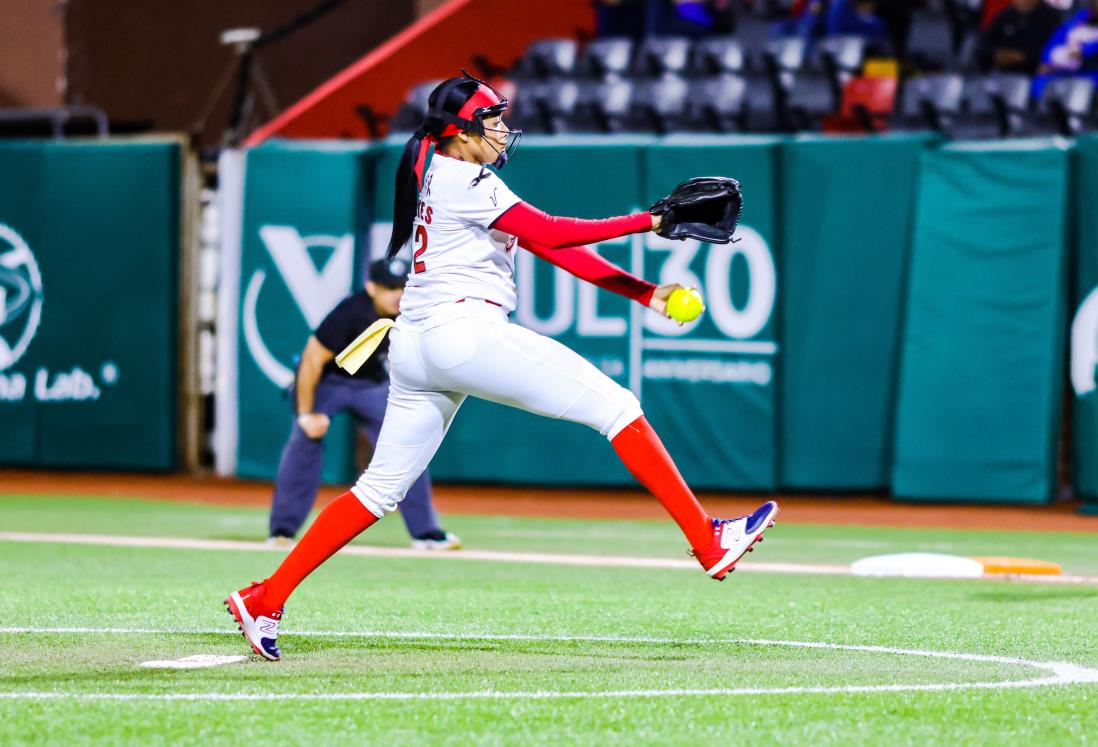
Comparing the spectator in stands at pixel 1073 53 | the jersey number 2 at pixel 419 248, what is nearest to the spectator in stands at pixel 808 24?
the spectator in stands at pixel 1073 53

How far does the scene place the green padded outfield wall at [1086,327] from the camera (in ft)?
44.8

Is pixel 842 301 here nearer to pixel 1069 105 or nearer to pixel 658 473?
pixel 1069 105

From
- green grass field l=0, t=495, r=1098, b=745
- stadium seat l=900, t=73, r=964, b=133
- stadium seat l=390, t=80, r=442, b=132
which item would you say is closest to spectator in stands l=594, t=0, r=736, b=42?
stadium seat l=390, t=80, r=442, b=132

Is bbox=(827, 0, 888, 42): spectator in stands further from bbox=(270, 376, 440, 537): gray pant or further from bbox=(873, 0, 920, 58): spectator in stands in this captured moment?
bbox=(270, 376, 440, 537): gray pant

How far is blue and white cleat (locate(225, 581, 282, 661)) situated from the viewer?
19.3 feet

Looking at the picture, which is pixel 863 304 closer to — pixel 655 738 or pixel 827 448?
pixel 827 448

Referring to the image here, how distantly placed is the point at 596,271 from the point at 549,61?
1220 centimetres

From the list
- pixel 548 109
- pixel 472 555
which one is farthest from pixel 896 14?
pixel 472 555

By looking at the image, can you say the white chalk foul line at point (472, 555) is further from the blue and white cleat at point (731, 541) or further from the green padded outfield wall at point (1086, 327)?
the green padded outfield wall at point (1086, 327)

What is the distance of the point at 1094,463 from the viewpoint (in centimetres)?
1368

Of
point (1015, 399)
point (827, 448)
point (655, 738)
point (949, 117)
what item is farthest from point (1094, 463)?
point (655, 738)

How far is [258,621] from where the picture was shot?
5.91 m

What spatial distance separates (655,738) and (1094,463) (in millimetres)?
9962

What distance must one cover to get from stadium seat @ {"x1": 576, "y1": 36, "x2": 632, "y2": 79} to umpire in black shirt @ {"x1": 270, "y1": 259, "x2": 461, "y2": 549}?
7.13 meters
